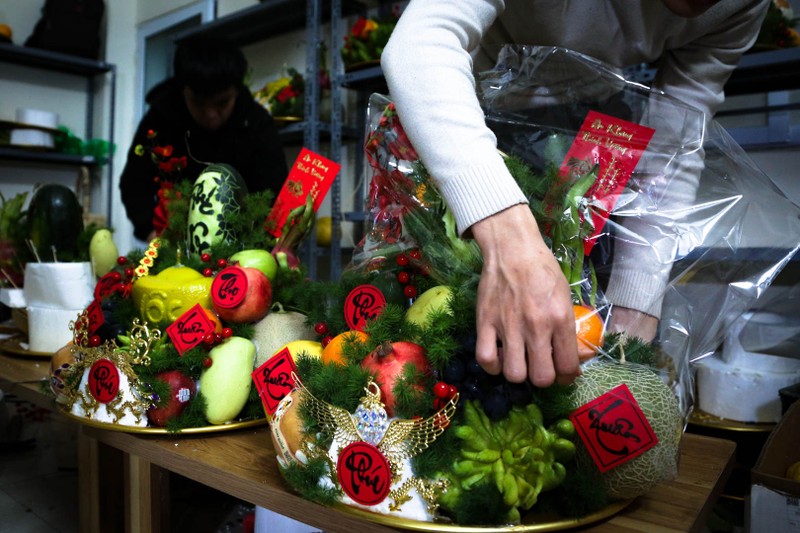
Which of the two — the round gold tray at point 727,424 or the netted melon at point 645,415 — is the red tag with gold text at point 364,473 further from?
the round gold tray at point 727,424

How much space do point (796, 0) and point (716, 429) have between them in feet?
4.44

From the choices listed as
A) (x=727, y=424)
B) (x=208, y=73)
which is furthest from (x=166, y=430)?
(x=208, y=73)

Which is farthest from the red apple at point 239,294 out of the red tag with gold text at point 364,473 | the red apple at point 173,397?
the red tag with gold text at point 364,473

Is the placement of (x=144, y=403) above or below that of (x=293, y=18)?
below

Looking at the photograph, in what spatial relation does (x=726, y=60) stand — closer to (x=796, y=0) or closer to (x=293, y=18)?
(x=796, y=0)

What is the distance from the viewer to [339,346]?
0.65 metres

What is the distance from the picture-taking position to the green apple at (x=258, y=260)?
3.01ft

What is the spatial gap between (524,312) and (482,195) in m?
0.11

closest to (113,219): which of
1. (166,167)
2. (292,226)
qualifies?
(166,167)

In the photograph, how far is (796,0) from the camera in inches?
74.9

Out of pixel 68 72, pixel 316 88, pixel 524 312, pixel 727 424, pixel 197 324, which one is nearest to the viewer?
pixel 524 312

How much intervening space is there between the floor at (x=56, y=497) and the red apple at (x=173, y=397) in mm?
286

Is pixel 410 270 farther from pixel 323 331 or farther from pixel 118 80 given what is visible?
pixel 118 80

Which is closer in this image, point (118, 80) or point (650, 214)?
point (650, 214)
